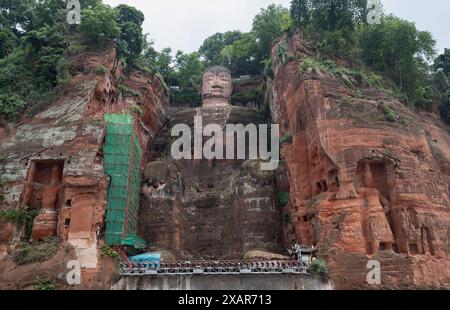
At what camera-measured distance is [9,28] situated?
34438 millimetres

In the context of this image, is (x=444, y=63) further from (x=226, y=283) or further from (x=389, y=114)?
(x=226, y=283)

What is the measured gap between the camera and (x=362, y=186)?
900 inches

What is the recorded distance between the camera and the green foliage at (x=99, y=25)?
94.9ft

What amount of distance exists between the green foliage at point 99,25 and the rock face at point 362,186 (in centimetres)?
1226

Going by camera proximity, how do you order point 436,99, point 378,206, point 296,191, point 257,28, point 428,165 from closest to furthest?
point 378,206 < point 428,165 < point 296,191 < point 436,99 < point 257,28

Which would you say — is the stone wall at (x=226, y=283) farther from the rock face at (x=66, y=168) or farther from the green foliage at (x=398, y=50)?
the green foliage at (x=398, y=50)

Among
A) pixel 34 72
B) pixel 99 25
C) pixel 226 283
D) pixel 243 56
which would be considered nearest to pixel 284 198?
pixel 226 283

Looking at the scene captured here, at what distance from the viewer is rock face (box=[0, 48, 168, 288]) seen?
21.6m

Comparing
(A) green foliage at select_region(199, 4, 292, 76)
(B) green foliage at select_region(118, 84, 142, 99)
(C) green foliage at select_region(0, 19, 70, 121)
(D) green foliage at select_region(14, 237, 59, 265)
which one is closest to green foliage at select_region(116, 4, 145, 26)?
(C) green foliage at select_region(0, 19, 70, 121)

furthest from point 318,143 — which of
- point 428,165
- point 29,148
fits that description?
point 29,148

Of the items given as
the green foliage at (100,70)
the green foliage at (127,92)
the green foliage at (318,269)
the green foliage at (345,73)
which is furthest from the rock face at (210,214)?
the green foliage at (345,73)

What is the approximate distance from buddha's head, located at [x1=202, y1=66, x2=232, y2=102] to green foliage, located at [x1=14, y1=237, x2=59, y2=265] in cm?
2482
